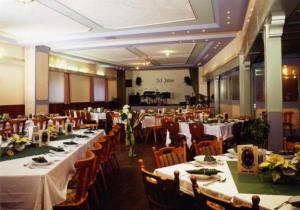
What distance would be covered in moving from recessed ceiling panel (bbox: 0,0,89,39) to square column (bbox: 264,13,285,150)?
16.9ft

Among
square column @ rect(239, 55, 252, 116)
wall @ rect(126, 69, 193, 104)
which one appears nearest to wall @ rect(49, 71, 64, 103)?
wall @ rect(126, 69, 193, 104)

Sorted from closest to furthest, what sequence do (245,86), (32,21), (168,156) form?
(168,156) → (32,21) → (245,86)

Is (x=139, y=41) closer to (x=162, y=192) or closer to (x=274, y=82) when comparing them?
(x=274, y=82)

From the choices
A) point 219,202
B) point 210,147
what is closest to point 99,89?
point 210,147

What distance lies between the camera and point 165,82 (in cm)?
2034

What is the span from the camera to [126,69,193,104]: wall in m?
20.1

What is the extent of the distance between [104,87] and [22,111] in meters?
7.88

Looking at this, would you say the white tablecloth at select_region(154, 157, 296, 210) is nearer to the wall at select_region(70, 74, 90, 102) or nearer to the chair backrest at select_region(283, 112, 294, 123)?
the chair backrest at select_region(283, 112, 294, 123)

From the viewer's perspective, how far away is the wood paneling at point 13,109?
9.77 m

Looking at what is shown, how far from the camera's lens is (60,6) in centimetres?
656

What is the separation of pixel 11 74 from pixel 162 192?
962 centimetres

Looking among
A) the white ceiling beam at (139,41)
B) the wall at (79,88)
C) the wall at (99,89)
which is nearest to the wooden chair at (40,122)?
the white ceiling beam at (139,41)

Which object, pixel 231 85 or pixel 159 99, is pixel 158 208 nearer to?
pixel 231 85
